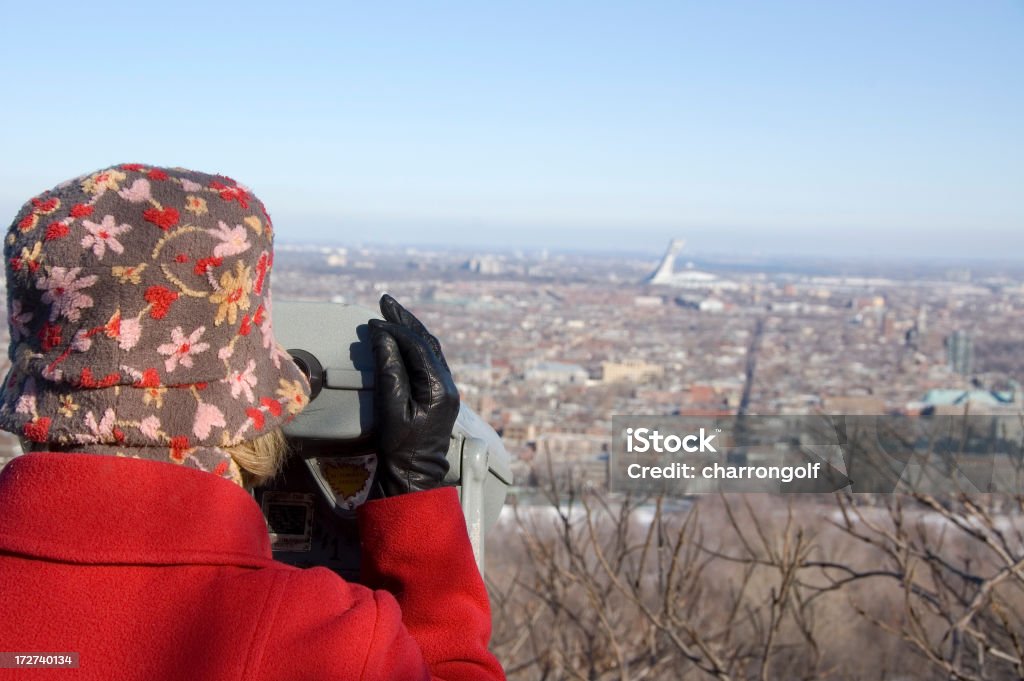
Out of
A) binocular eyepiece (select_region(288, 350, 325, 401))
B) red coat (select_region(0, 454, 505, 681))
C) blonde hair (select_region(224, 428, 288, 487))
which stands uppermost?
binocular eyepiece (select_region(288, 350, 325, 401))

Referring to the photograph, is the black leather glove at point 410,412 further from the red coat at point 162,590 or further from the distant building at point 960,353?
the distant building at point 960,353

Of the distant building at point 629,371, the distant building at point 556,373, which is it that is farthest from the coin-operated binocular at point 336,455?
the distant building at point 629,371

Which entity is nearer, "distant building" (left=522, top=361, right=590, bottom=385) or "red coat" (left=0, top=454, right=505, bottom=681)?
"red coat" (left=0, top=454, right=505, bottom=681)

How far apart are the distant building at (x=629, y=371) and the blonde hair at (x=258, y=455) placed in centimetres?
1729

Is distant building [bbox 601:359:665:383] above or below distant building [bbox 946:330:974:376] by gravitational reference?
below

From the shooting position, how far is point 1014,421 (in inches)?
159

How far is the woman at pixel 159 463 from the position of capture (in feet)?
3.60

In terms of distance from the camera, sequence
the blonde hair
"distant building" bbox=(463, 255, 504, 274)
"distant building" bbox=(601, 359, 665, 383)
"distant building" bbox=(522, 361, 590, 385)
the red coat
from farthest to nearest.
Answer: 1. "distant building" bbox=(463, 255, 504, 274)
2. "distant building" bbox=(601, 359, 665, 383)
3. "distant building" bbox=(522, 361, 590, 385)
4. the blonde hair
5. the red coat

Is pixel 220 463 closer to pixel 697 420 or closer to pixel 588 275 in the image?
pixel 697 420

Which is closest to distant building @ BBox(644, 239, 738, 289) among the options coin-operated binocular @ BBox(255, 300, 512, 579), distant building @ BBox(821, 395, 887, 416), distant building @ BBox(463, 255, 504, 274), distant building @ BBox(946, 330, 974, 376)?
distant building @ BBox(463, 255, 504, 274)

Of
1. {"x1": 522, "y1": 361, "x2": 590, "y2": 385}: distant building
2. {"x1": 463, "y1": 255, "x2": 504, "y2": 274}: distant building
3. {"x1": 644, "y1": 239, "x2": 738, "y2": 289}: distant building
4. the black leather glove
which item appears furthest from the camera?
{"x1": 644, "y1": 239, "x2": 738, "y2": 289}: distant building

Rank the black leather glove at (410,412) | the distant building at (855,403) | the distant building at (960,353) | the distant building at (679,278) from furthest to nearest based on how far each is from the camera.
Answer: the distant building at (679,278) → the distant building at (960,353) → the distant building at (855,403) → the black leather glove at (410,412)

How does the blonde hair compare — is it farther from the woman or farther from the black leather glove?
the black leather glove

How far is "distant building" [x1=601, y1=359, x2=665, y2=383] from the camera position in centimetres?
1939
